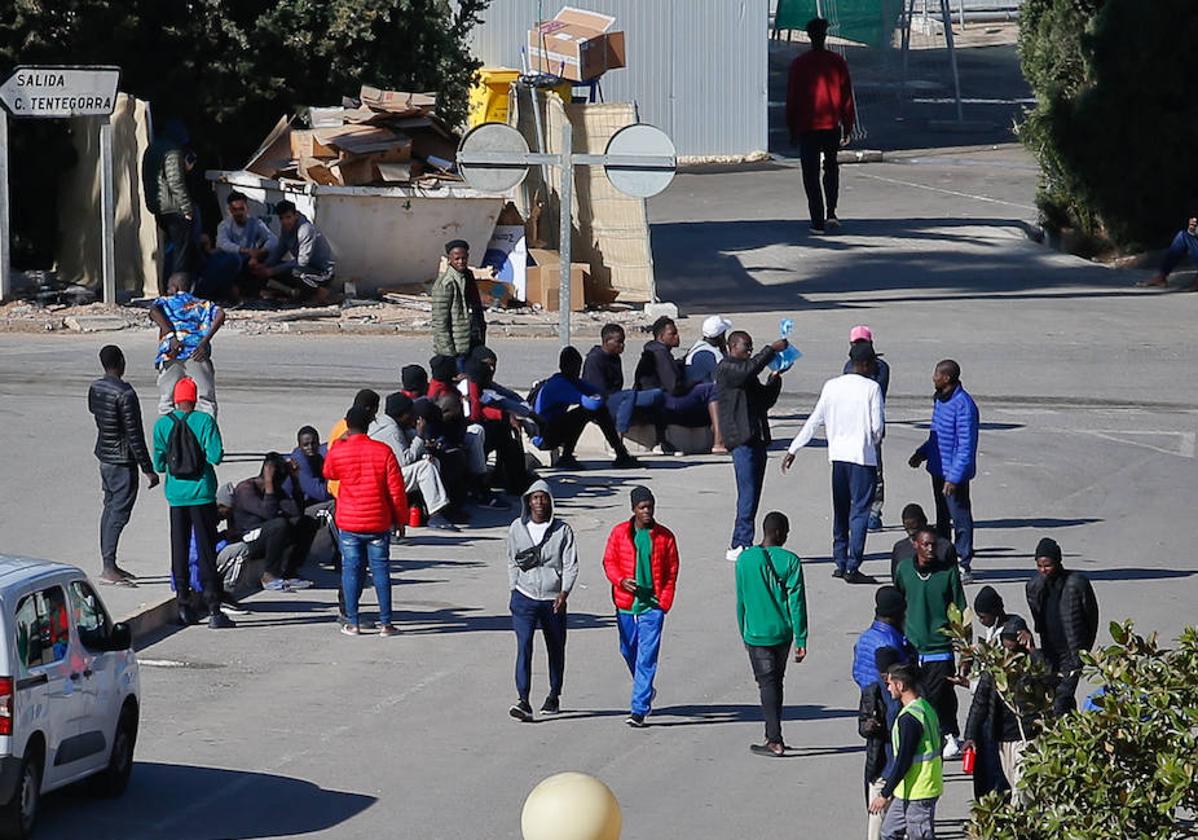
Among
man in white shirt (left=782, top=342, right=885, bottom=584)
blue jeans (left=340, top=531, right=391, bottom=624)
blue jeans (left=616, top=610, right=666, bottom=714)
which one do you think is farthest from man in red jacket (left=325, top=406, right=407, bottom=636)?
man in white shirt (left=782, top=342, right=885, bottom=584)

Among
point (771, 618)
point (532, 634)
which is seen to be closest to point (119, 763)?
point (532, 634)

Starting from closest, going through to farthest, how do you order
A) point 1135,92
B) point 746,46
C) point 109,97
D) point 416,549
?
1. point 416,549
2. point 109,97
3. point 1135,92
4. point 746,46

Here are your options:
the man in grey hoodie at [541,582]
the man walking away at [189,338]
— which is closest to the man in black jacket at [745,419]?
the man in grey hoodie at [541,582]

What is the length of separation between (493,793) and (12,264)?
18322 millimetres

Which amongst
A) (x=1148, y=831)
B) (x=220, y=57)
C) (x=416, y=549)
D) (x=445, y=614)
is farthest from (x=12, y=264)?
(x=1148, y=831)

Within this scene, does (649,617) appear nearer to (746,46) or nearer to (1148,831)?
(1148,831)

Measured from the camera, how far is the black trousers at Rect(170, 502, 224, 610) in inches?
538

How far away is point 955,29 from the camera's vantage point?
217ft

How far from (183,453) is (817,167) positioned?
19082 mm

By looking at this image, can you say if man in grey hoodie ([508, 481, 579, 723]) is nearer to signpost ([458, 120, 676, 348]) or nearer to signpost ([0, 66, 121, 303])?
signpost ([458, 120, 676, 348])

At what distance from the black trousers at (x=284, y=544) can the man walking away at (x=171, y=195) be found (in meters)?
10.2

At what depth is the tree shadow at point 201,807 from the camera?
9906mm

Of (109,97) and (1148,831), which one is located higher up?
(109,97)

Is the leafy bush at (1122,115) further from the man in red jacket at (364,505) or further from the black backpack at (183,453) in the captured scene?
the black backpack at (183,453)
